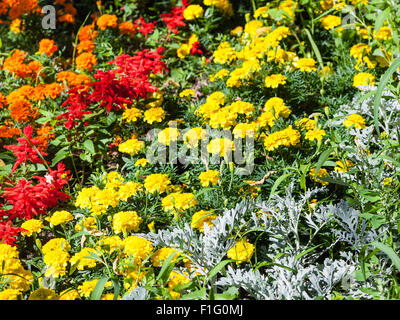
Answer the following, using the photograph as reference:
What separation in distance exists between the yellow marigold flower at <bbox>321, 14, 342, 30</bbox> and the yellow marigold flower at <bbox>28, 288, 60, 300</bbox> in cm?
256

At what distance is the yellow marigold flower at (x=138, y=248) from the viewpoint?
6.43ft

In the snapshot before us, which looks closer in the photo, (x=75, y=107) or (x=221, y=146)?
(x=221, y=146)

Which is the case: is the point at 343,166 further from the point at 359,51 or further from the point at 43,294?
the point at 43,294

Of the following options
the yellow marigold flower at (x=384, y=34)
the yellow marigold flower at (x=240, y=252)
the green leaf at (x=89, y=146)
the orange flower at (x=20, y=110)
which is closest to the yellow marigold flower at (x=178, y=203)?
the yellow marigold flower at (x=240, y=252)

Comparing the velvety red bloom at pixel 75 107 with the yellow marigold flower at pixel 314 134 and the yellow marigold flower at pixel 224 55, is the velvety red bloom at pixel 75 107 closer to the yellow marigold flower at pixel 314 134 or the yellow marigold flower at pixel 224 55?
the yellow marigold flower at pixel 224 55

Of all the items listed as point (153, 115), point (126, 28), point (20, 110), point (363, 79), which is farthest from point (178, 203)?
point (126, 28)

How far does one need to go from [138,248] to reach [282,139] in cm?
90

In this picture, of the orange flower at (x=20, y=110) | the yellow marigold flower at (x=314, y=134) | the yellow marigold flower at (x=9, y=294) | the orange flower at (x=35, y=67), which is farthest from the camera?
the orange flower at (x=35, y=67)

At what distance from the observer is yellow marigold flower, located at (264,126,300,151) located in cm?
229

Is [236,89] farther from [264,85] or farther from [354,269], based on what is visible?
[354,269]

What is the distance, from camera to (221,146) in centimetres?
234

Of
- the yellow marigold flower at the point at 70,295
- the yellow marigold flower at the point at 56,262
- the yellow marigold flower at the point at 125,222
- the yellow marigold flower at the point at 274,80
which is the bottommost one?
the yellow marigold flower at the point at 70,295

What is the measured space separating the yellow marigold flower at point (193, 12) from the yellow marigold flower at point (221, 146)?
5.10 ft

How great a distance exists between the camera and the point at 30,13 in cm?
372
